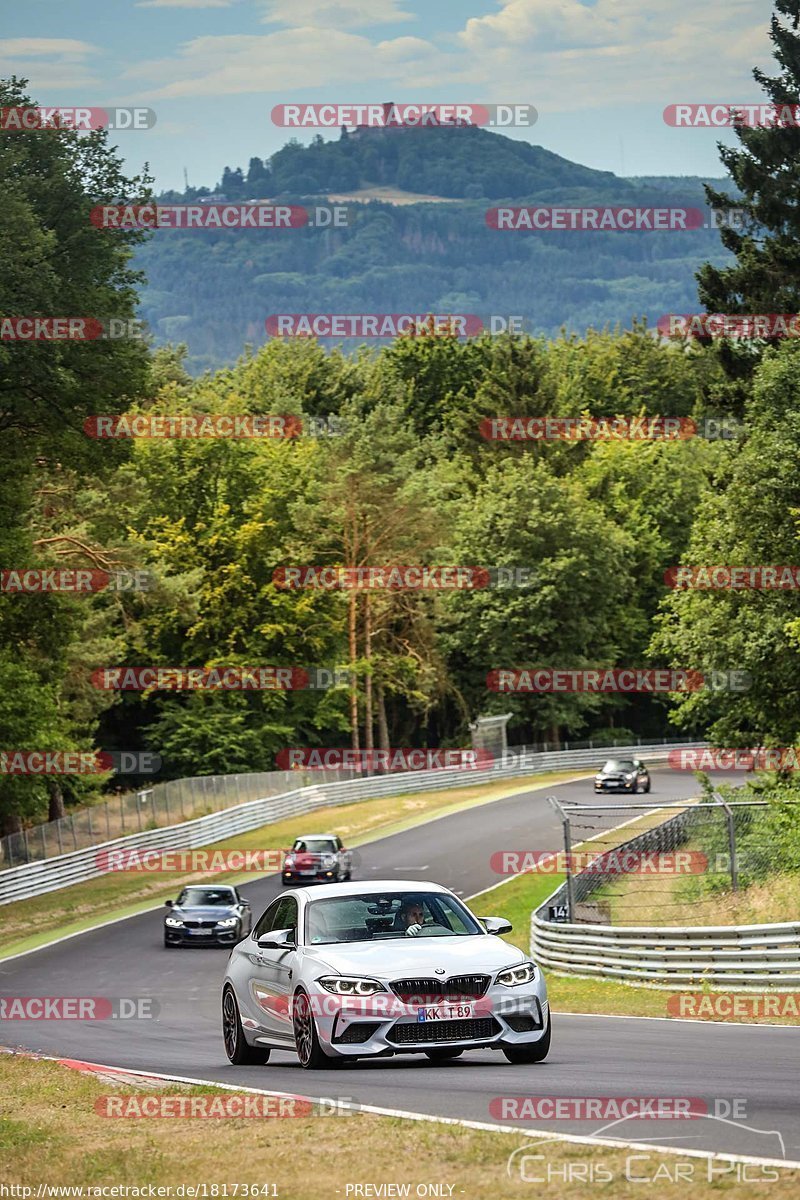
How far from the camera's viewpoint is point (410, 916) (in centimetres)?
1352

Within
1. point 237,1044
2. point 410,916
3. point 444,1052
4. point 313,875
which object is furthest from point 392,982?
point 313,875

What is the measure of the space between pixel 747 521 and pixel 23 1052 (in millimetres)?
26273

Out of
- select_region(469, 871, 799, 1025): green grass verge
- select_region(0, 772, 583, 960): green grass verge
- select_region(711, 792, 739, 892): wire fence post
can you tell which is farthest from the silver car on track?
select_region(0, 772, 583, 960): green grass verge

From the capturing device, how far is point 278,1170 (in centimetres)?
856

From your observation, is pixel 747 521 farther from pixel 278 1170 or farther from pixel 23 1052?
pixel 278 1170

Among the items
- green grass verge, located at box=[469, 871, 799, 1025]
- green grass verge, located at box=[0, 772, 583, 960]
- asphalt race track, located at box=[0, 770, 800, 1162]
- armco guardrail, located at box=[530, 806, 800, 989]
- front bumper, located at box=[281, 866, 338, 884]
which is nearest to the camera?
asphalt race track, located at box=[0, 770, 800, 1162]

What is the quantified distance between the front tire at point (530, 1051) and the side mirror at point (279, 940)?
184 cm

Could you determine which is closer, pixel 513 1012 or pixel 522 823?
pixel 513 1012

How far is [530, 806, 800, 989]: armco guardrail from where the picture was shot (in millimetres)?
20344

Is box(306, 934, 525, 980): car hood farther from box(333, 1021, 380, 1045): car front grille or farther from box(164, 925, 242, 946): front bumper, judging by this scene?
box(164, 925, 242, 946): front bumper

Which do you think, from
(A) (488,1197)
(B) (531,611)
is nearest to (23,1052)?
(A) (488,1197)

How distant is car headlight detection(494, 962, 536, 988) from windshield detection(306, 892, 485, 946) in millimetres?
812

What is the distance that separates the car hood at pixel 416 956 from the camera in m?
12.4

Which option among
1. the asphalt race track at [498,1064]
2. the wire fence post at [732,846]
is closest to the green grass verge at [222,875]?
the asphalt race track at [498,1064]
